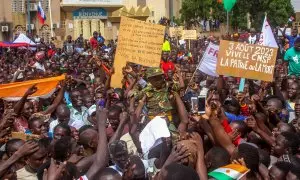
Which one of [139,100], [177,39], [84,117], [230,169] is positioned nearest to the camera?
[230,169]

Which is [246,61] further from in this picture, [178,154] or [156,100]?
[178,154]

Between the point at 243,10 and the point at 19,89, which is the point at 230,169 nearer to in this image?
the point at 19,89

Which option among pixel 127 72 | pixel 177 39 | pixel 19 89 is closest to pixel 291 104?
pixel 127 72

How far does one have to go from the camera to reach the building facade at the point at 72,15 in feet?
115

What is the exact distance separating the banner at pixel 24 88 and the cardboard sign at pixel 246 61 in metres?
2.32

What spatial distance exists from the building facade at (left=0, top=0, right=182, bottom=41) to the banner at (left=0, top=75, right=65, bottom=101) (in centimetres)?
2284

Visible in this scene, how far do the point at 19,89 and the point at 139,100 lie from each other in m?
1.95

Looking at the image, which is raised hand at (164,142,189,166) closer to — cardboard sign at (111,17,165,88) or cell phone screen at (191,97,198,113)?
cell phone screen at (191,97,198,113)

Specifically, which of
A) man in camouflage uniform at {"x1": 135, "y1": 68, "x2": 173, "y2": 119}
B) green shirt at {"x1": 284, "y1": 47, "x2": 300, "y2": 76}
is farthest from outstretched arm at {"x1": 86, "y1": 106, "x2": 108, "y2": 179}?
green shirt at {"x1": 284, "y1": 47, "x2": 300, "y2": 76}

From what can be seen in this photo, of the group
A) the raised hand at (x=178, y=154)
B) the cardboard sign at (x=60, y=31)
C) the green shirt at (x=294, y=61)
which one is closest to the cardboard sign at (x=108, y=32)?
the cardboard sign at (x=60, y=31)

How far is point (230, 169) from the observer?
3.49 meters

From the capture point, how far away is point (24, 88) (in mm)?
7789

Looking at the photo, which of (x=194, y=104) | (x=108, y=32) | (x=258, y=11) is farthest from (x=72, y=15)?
(x=194, y=104)

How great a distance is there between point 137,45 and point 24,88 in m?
2.01
